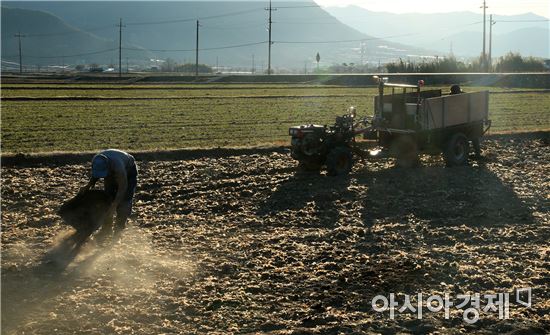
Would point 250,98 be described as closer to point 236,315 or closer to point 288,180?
point 288,180

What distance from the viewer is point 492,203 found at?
504 inches

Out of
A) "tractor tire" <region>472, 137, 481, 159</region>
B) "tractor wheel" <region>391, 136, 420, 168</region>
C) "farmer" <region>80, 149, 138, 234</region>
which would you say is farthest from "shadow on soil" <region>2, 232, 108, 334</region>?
"tractor tire" <region>472, 137, 481, 159</region>

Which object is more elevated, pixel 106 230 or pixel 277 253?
pixel 106 230

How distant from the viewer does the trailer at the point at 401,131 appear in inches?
597

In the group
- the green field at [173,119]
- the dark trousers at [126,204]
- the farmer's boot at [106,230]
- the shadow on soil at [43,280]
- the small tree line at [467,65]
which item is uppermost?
the small tree line at [467,65]

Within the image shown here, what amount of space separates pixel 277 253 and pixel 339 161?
5.63 m

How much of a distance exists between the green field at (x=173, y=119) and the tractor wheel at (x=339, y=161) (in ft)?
16.3

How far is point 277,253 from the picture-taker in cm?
977

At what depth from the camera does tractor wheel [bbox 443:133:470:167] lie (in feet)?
53.8

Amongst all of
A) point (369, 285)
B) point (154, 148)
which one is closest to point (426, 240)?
point (369, 285)

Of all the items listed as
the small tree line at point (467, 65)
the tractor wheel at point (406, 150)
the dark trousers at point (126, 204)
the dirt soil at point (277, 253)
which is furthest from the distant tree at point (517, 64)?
the dark trousers at point (126, 204)

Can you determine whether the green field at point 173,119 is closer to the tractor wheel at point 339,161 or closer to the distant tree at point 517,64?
the tractor wheel at point 339,161

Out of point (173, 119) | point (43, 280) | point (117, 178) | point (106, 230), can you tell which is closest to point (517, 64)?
point (173, 119)

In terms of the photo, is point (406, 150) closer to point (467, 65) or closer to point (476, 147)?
point (476, 147)
